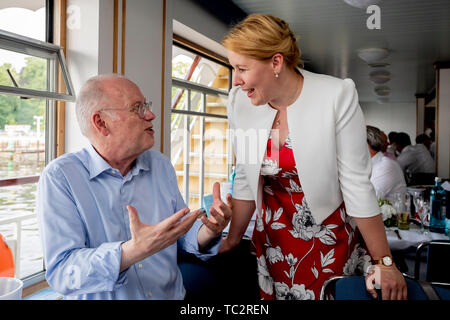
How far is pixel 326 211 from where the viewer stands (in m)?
1.24

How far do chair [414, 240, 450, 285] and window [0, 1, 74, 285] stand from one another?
2.16 metres

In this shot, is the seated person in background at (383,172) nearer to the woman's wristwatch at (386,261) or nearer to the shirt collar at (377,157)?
the shirt collar at (377,157)

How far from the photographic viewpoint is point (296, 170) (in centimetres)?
122

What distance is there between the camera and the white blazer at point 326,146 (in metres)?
1.16

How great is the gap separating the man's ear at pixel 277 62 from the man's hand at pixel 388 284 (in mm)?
642

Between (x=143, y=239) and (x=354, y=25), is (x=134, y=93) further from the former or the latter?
(x=354, y=25)

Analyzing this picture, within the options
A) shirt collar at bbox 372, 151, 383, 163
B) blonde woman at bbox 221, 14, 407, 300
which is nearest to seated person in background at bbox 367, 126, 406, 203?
shirt collar at bbox 372, 151, 383, 163

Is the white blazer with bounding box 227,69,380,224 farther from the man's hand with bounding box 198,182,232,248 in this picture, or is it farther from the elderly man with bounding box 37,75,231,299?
the elderly man with bounding box 37,75,231,299

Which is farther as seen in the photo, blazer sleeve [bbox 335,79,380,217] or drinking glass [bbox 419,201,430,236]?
drinking glass [bbox 419,201,430,236]

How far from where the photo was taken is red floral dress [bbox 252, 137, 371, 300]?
1262 mm

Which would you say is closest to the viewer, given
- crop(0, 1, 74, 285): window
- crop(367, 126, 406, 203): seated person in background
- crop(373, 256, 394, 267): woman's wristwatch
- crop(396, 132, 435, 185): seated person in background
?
crop(373, 256, 394, 267): woman's wristwatch

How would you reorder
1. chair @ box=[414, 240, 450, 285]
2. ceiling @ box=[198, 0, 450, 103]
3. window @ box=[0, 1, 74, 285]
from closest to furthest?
chair @ box=[414, 240, 450, 285], window @ box=[0, 1, 74, 285], ceiling @ box=[198, 0, 450, 103]

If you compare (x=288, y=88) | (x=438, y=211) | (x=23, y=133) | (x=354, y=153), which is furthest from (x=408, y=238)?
(x=23, y=133)
